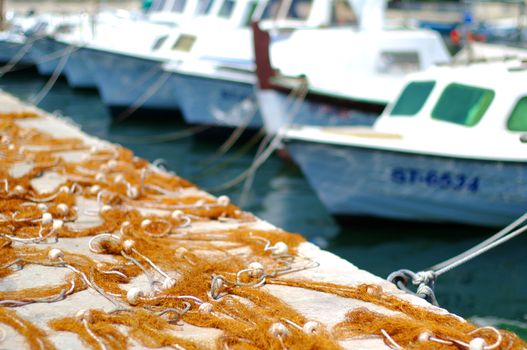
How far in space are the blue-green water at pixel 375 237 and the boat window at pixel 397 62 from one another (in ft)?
8.04

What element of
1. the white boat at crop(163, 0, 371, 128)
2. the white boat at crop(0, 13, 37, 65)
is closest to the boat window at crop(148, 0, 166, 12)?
the white boat at crop(163, 0, 371, 128)

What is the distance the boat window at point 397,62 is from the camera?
13.5 metres

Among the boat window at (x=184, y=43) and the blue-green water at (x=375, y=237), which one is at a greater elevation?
the boat window at (x=184, y=43)

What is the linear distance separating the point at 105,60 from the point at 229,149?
531 cm

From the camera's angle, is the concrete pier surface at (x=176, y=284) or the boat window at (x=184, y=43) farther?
the boat window at (x=184, y=43)

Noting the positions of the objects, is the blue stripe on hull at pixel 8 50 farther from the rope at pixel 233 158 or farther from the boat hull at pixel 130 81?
the rope at pixel 233 158

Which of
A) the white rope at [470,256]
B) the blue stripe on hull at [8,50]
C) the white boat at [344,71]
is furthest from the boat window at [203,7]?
the white rope at [470,256]

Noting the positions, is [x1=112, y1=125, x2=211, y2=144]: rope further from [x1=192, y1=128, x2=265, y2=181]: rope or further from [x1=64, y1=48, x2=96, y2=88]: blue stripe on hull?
[x1=64, y1=48, x2=96, y2=88]: blue stripe on hull

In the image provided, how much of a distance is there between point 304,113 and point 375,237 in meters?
3.71

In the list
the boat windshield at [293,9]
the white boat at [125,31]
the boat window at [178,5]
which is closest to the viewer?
the boat windshield at [293,9]

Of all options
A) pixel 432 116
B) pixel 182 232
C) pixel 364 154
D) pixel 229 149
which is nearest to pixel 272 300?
pixel 182 232

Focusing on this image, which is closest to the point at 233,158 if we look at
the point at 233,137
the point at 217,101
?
the point at 233,137

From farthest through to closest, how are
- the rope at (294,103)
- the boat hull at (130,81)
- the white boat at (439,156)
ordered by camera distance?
the boat hull at (130,81)
the rope at (294,103)
the white boat at (439,156)

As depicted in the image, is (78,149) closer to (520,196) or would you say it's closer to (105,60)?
(520,196)
